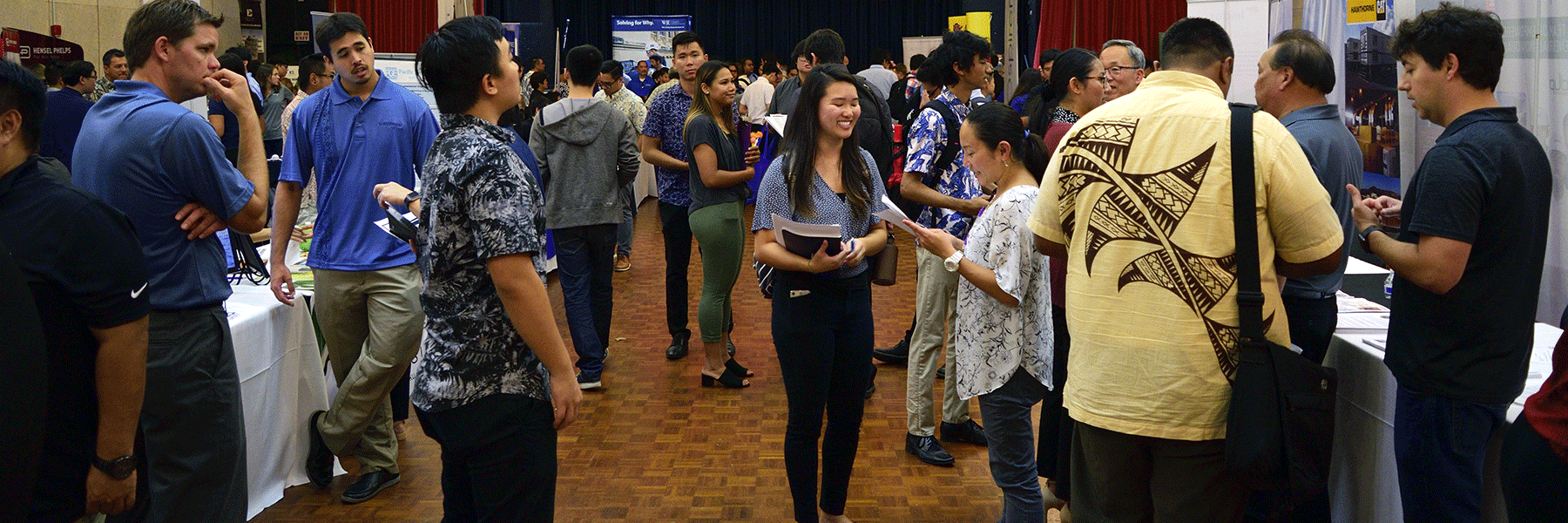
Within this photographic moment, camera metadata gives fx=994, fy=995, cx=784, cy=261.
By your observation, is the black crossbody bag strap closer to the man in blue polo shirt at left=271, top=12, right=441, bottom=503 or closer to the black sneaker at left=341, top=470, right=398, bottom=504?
the man in blue polo shirt at left=271, top=12, right=441, bottom=503

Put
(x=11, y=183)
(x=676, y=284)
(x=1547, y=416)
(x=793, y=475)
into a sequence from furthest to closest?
(x=676, y=284)
(x=793, y=475)
(x=11, y=183)
(x=1547, y=416)

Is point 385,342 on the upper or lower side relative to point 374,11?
lower

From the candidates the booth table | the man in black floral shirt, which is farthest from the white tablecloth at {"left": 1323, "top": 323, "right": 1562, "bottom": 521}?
the man in black floral shirt

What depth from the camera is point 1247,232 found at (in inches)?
68.4

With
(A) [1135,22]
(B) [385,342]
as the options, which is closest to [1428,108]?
(B) [385,342]

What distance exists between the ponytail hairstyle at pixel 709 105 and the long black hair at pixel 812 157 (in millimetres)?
1602

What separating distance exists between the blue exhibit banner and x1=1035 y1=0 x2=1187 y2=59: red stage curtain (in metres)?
9.26

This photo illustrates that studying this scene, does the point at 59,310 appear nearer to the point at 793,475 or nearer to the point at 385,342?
the point at 385,342

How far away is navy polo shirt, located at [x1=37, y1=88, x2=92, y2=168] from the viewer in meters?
4.95

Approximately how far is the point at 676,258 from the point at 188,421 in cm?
292

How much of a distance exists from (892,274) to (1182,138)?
121cm

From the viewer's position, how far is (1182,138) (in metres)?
1.77

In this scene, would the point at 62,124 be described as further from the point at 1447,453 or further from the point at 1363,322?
the point at 1447,453

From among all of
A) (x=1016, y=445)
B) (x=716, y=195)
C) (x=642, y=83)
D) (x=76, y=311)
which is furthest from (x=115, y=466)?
(x=642, y=83)
